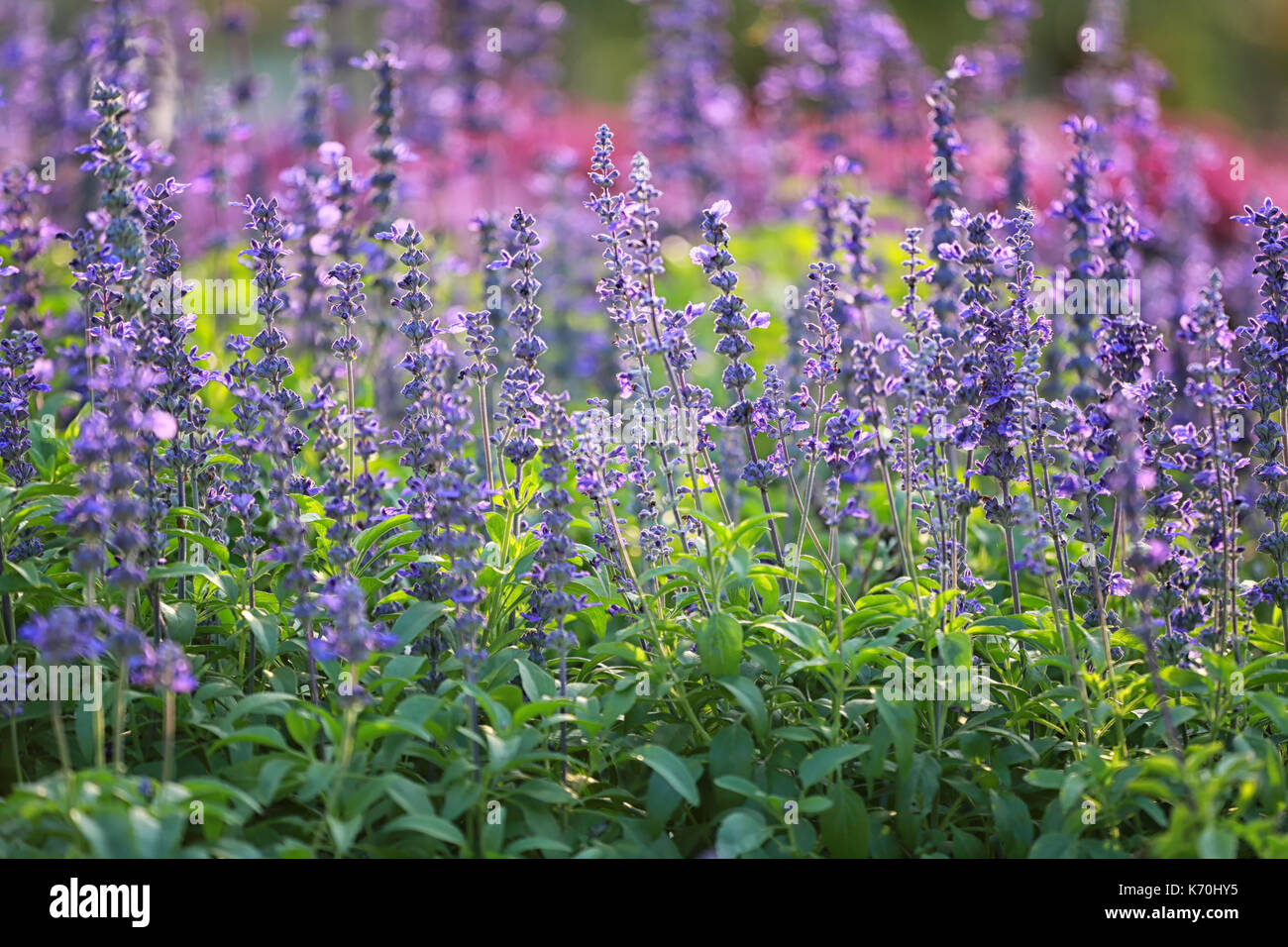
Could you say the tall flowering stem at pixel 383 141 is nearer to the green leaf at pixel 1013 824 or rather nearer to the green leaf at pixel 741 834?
the green leaf at pixel 741 834

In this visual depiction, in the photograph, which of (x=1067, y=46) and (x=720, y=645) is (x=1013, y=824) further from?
(x=1067, y=46)

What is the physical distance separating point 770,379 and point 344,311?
63.1 inches

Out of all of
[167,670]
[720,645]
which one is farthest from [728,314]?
[167,670]

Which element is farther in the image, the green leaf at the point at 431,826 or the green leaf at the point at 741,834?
the green leaf at the point at 741,834

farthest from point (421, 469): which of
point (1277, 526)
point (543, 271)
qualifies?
point (543, 271)

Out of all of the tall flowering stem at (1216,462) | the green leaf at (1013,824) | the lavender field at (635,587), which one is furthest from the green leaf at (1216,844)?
the tall flowering stem at (1216,462)

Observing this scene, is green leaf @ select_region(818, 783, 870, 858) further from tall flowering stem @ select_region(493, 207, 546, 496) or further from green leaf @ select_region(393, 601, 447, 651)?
tall flowering stem @ select_region(493, 207, 546, 496)

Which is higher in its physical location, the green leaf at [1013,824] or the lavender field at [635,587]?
the lavender field at [635,587]

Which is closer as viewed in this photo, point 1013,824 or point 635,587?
point 1013,824

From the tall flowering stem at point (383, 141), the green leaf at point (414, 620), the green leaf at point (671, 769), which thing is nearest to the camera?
the green leaf at point (671, 769)

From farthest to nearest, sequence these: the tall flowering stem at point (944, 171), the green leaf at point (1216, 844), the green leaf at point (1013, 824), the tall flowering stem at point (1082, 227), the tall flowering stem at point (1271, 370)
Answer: the tall flowering stem at point (944, 171)
the tall flowering stem at point (1082, 227)
the tall flowering stem at point (1271, 370)
the green leaf at point (1013, 824)
the green leaf at point (1216, 844)

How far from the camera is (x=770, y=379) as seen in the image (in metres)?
4.52
